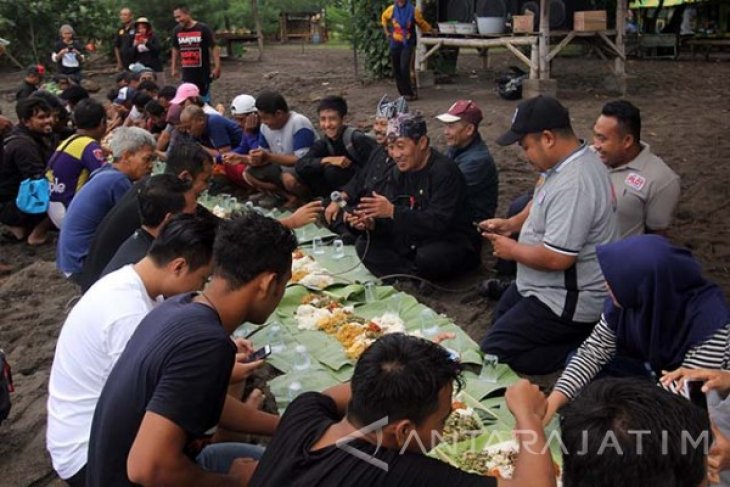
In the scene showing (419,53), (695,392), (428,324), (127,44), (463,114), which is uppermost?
(127,44)

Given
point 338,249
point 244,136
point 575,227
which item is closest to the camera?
point 575,227

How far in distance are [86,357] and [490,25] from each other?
37.9ft

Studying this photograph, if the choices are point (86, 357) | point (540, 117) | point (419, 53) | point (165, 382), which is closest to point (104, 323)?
point (86, 357)

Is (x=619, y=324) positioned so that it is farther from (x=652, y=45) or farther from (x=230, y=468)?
(x=652, y=45)

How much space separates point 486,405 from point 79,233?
2.95m

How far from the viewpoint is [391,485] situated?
1827mm

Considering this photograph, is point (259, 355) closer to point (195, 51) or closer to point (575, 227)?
point (575, 227)

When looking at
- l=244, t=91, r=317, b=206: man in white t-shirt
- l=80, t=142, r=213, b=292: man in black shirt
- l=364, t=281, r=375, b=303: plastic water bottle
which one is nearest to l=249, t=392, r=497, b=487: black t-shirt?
l=80, t=142, r=213, b=292: man in black shirt

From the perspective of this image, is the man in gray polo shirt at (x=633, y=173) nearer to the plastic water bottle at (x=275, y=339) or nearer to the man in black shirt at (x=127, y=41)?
the plastic water bottle at (x=275, y=339)

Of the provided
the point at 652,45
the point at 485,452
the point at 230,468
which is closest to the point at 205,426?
the point at 230,468

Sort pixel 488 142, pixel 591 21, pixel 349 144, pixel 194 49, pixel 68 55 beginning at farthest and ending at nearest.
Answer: pixel 68 55
pixel 591 21
pixel 194 49
pixel 488 142
pixel 349 144

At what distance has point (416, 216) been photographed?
5109 mm

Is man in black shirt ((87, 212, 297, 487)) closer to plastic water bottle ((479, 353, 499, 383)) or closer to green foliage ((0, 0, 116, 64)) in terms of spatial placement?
plastic water bottle ((479, 353, 499, 383))

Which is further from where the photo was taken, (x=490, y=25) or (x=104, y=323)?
(x=490, y=25)
